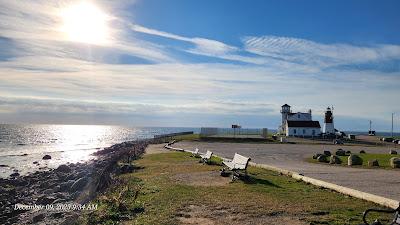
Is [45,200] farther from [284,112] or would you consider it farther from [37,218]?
[284,112]

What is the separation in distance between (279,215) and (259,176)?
7768 mm

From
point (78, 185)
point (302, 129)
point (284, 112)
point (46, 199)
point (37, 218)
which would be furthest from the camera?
point (284, 112)

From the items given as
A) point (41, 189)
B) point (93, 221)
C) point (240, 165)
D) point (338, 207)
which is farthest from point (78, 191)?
point (338, 207)

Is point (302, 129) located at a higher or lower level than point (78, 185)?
higher

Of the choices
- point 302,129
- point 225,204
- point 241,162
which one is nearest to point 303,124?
point 302,129

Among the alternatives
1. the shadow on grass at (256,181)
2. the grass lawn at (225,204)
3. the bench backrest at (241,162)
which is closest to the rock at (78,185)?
the grass lawn at (225,204)

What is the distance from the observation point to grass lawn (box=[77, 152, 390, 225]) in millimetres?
11461

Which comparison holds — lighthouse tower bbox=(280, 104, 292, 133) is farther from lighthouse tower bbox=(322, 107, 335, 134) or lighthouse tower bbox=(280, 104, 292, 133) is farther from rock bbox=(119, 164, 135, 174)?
rock bbox=(119, 164, 135, 174)

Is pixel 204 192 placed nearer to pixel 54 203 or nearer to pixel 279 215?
pixel 279 215

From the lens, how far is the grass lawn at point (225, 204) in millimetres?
11461

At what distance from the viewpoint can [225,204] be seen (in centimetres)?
1324

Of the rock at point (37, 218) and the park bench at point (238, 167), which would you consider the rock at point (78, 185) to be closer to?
the rock at point (37, 218)

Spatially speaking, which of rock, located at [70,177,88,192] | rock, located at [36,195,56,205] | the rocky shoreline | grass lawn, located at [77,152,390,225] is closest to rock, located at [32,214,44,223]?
the rocky shoreline

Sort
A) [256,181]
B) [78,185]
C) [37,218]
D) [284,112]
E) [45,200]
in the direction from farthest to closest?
[284,112]
[78,185]
[45,200]
[256,181]
[37,218]
